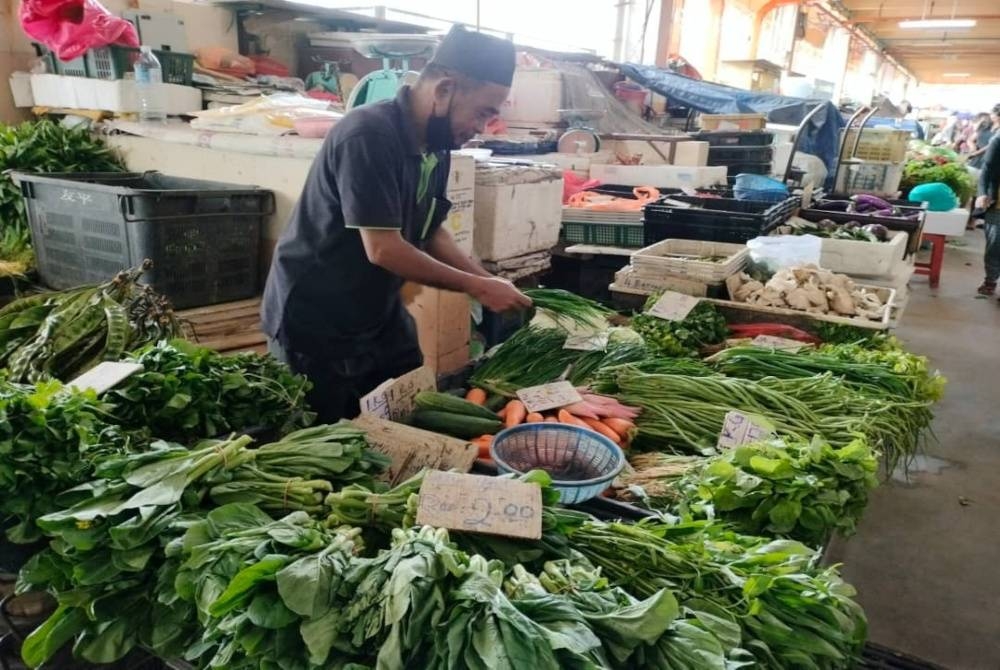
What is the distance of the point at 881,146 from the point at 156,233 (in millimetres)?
7439

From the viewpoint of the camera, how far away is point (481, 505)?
44.8 inches

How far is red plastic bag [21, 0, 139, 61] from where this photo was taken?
346 centimetres

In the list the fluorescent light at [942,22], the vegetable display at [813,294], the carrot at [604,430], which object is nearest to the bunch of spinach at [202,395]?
the carrot at [604,430]

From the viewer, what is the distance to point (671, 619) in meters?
0.90

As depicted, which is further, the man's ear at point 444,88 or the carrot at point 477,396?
the carrot at point 477,396

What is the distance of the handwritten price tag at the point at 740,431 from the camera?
1.90 m

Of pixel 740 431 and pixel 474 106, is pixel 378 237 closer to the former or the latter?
pixel 474 106

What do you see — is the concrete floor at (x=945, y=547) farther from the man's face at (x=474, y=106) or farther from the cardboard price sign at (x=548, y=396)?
the man's face at (x=474, y=106)

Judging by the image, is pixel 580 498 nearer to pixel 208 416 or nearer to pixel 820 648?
pixel 820 648

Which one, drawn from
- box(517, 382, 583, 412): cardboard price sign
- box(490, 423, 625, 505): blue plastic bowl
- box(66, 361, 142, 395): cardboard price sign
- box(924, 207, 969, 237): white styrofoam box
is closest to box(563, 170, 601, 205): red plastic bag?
box(517, 382, 583, 412): cardboard price sign

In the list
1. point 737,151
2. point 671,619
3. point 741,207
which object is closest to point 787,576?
point 671,619

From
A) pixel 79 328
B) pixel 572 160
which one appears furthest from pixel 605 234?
pixel 79 328

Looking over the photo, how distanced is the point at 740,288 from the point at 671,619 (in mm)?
2530

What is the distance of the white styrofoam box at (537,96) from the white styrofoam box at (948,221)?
170 inches
